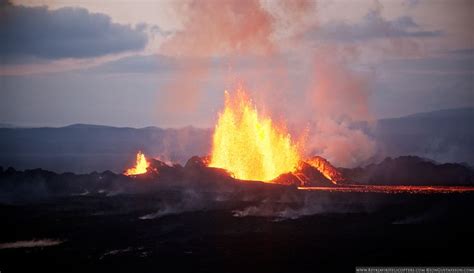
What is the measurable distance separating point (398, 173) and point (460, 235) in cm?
4287

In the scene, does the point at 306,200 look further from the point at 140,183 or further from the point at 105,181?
the point at 105,181

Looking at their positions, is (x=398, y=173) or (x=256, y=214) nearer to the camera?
(x=256, y=214)

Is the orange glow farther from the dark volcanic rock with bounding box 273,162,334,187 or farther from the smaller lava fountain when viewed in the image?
the smaller lava fountain

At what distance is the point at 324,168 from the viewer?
8344 cm

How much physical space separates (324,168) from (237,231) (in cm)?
3535

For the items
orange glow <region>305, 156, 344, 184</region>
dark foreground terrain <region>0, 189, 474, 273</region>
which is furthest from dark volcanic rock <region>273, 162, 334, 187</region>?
dark foreground terrain <region>0, 189, 474, 273</region>

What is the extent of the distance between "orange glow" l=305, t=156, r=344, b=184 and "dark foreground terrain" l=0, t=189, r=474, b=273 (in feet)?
52.5

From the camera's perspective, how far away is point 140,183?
72625mm

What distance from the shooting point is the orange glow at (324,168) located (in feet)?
271

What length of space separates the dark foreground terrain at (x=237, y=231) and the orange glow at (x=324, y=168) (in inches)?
630

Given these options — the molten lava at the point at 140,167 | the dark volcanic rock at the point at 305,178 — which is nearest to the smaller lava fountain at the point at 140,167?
the molten lava at the point at 140,167

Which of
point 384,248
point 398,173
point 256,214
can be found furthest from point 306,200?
point 398,173

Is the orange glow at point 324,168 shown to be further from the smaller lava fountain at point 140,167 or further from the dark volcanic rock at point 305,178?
the smaller lava fountain at point 140,167

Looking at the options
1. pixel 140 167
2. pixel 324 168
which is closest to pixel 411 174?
pixel 324 168
